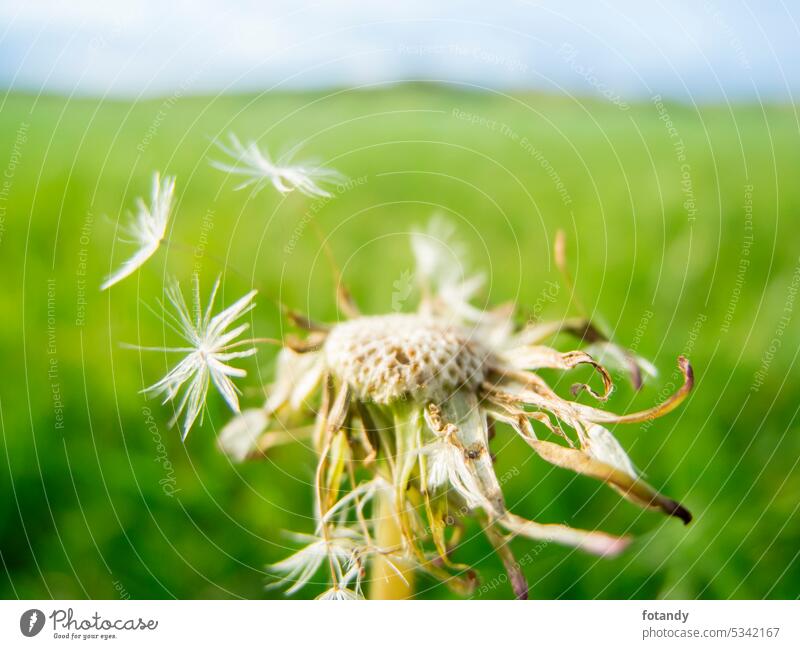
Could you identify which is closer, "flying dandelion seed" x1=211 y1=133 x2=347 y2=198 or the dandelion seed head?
the dandelion seed head

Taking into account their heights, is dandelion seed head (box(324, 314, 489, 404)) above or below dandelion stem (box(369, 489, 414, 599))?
above

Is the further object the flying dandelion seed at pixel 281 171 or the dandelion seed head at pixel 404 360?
the flying dandelion seed at pixel 281 171

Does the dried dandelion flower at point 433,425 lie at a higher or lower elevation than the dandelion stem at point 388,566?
higher

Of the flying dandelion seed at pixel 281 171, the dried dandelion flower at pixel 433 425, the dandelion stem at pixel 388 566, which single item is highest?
the flying dandelion seed at pixel 281 171

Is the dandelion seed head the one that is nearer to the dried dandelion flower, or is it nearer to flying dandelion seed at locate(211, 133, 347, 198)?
the dried dandelion flower

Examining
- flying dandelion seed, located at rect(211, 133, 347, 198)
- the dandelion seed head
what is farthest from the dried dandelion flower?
flying dandelion seed, located at rect(211, 133, 347, 198)

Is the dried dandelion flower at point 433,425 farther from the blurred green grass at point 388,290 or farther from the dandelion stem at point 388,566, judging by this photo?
the blurred green grass at point 388,290

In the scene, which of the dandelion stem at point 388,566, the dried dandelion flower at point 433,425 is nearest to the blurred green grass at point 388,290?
the dandelion stem at point 388,566
